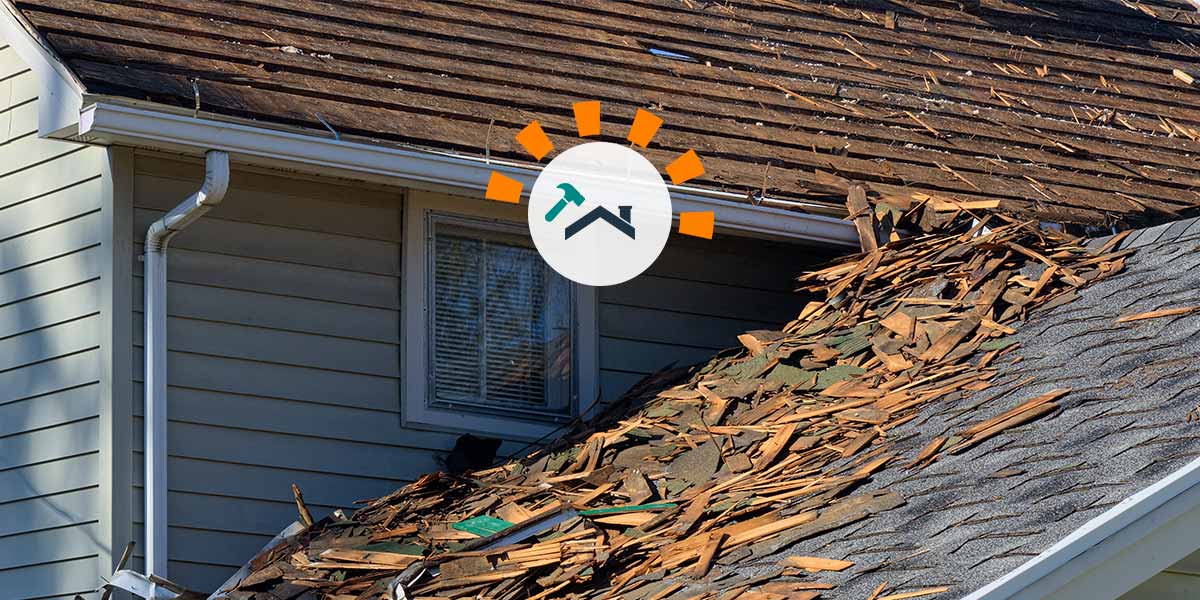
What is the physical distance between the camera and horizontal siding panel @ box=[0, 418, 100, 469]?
7.64m

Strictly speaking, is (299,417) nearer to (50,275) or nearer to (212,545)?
(212,545)

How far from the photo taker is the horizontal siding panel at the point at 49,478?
25.0ft

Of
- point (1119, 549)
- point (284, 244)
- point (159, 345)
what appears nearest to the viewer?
point (1119, 549)

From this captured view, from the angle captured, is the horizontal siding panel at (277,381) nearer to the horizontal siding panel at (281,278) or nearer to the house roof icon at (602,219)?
the horizontal siding panel at (281,278)

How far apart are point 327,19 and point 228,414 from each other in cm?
234

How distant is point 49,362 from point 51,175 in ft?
3.06

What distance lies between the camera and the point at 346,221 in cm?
843

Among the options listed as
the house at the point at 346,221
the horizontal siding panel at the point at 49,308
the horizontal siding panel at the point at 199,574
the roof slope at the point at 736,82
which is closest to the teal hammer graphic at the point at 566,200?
the house at the point at 346,221

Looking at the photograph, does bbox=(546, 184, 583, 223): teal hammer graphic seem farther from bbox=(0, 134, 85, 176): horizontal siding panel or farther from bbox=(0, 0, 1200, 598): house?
bbox=(0, 134, 85, 176): horizontal siding panel

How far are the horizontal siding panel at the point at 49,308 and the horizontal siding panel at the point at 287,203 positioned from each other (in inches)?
19.3

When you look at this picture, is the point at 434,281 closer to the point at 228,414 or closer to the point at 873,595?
the point at 228,414

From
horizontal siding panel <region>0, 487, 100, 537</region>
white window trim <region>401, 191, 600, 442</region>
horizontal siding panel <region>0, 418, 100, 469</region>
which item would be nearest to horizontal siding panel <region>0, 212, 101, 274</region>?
horizontal siding panel <region>0, 418, 100, 469</region>

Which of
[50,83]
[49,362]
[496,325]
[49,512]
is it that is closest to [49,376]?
[49,362]

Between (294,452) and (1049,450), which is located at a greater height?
(294,452)
